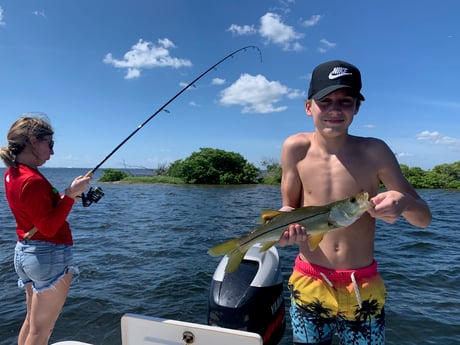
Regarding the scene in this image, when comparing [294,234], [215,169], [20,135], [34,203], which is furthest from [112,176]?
[294,234]

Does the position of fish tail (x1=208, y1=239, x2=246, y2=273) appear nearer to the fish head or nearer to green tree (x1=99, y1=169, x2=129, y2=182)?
the fish head

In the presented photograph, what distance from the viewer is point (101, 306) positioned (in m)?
6.59

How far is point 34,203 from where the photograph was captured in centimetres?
304

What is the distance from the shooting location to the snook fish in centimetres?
228

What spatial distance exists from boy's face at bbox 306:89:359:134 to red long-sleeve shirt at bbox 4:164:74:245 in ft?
8.15

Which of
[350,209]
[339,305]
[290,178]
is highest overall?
[290,178]

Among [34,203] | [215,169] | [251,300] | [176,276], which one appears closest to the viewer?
[34,203]

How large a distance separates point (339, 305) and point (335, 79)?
172 cm

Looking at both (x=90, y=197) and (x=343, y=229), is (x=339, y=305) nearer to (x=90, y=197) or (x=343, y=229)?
(x=343, y=229)

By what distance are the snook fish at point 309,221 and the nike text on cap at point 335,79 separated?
2.66ft

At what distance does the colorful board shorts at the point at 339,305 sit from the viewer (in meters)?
2.51

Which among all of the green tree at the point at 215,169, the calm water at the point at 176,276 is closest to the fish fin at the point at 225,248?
the calm water at the point at 176,276

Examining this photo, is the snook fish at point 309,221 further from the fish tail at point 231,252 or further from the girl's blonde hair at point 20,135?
the girl's blonde hair at point 20,135

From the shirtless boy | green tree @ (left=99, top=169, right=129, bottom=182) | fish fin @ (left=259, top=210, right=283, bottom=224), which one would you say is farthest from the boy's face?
green tree @ (left=99, top=169, right=129, bottom=182)
